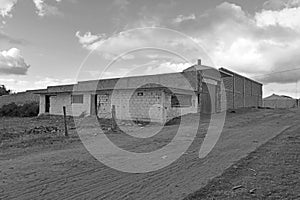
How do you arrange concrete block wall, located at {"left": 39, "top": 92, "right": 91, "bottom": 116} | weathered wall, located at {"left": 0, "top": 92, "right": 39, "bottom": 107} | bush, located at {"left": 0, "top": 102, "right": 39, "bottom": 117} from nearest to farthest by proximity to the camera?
concrete block wall, located at {"left": 39, "top": 92, "right": 91, "bottom": 116}
bush, located at {"left": 0, "top": 102, "right": 39, "bottom": 117}
weathered wall, located at {"left": 0, "top": 92, "right": 39, "bottom": 107}

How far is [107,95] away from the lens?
22891 mm

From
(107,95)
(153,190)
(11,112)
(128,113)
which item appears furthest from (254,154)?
(11,112)

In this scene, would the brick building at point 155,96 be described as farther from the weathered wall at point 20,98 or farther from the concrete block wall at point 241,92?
the weathered wall at point 20,98

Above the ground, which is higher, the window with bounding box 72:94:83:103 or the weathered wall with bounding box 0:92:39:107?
the weathered wall with bounding box 0:92:39:107

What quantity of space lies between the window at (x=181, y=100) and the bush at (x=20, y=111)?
17026 millimetres

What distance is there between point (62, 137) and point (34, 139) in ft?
3.55

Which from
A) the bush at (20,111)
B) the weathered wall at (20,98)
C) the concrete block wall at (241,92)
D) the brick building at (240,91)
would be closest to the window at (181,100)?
the brick building at (240,91)

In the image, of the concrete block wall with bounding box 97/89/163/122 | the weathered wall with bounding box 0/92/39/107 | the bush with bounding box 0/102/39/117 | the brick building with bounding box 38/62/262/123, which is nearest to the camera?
the concrete block wall with bounding box 97/89/163/122

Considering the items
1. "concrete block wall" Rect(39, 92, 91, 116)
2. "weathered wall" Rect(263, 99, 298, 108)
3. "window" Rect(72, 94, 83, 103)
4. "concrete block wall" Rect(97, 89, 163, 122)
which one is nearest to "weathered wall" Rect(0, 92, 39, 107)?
"concrete block wall" Rect(39, 92, 91, 116)

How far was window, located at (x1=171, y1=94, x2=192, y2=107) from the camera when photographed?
20359 millimetres

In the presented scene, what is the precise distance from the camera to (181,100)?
21188 millimetres

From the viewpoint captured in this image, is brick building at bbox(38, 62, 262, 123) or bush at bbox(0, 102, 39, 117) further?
bush at bbox(0, 102, 39, 117)

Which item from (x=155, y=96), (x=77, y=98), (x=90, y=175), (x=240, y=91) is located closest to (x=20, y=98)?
(x=77, y=98)

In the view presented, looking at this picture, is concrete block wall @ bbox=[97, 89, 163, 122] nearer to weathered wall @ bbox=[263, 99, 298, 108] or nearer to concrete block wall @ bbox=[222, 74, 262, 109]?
concrete block wall @ bbox=[222, 74, 262, 109]
